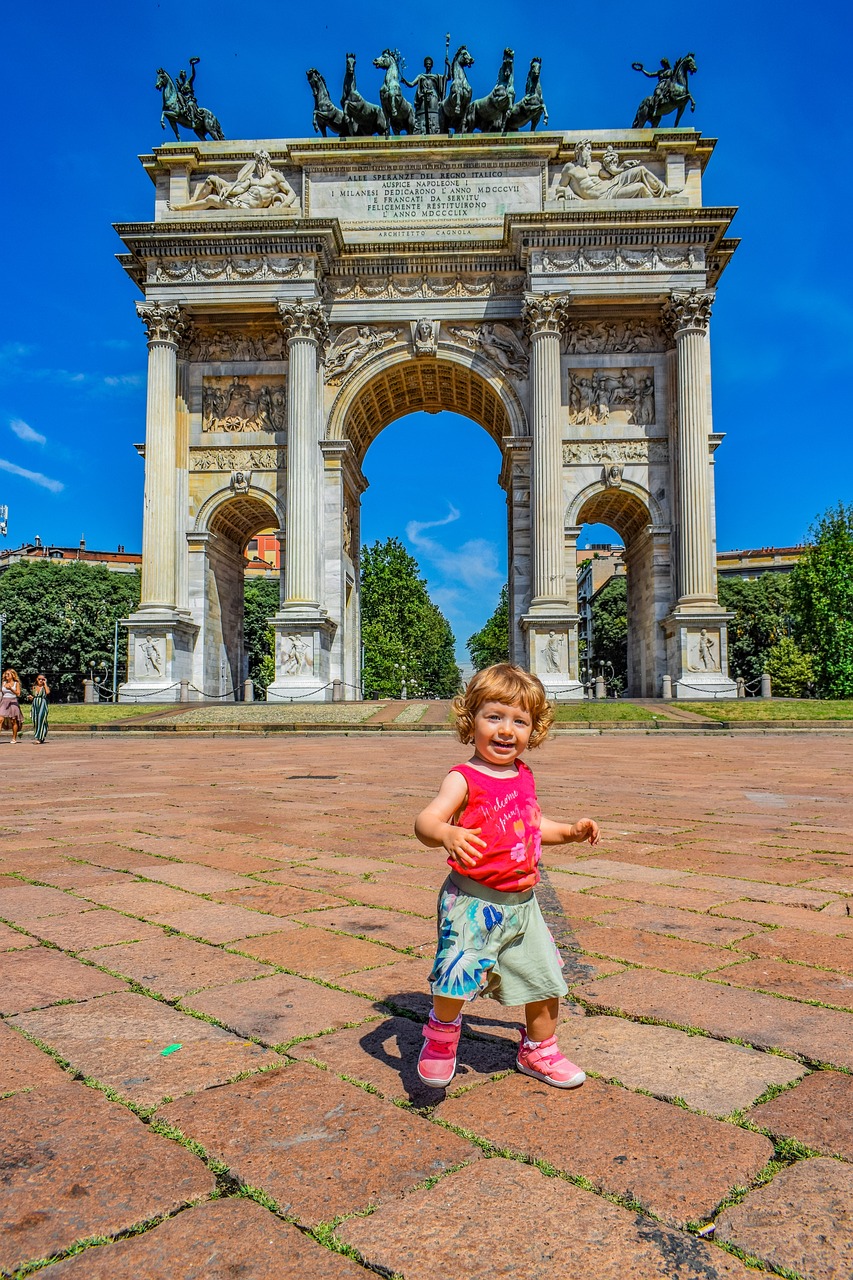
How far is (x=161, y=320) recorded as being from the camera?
28031mm

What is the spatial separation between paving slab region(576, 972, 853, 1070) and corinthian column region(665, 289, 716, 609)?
24.8 meters

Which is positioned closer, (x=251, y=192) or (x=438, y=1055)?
(x=438, y=1055)

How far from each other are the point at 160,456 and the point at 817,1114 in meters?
28.1

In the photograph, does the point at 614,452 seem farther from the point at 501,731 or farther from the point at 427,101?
the point at 501,731

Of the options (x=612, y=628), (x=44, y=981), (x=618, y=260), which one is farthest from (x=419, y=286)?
(x=612, y=628)

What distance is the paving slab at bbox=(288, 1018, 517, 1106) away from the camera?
218 centimetres

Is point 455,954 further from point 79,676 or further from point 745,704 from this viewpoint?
point 79,676

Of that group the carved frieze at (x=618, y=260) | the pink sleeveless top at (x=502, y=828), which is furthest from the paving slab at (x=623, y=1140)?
the carved frieze at (x=618, y=260)

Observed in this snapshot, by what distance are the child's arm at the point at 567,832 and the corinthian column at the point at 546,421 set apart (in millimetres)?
25104

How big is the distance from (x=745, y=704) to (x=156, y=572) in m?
16.7

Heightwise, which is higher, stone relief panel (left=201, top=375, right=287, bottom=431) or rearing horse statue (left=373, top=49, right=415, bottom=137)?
rearing horse statue (left=373, top=49, right=415, bottom=137)

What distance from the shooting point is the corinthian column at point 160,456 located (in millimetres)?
27547

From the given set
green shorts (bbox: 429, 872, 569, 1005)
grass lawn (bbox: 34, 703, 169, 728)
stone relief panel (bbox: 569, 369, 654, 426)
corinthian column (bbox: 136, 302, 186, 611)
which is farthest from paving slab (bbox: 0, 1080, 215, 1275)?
stone relief panel (bbox: 569, 369, 654, 426)

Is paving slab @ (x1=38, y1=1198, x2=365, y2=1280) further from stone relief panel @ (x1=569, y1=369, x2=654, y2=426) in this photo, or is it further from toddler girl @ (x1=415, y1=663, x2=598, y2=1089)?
stone relief panel @ (x1=569, y1=369, x2=654, y2=426)
